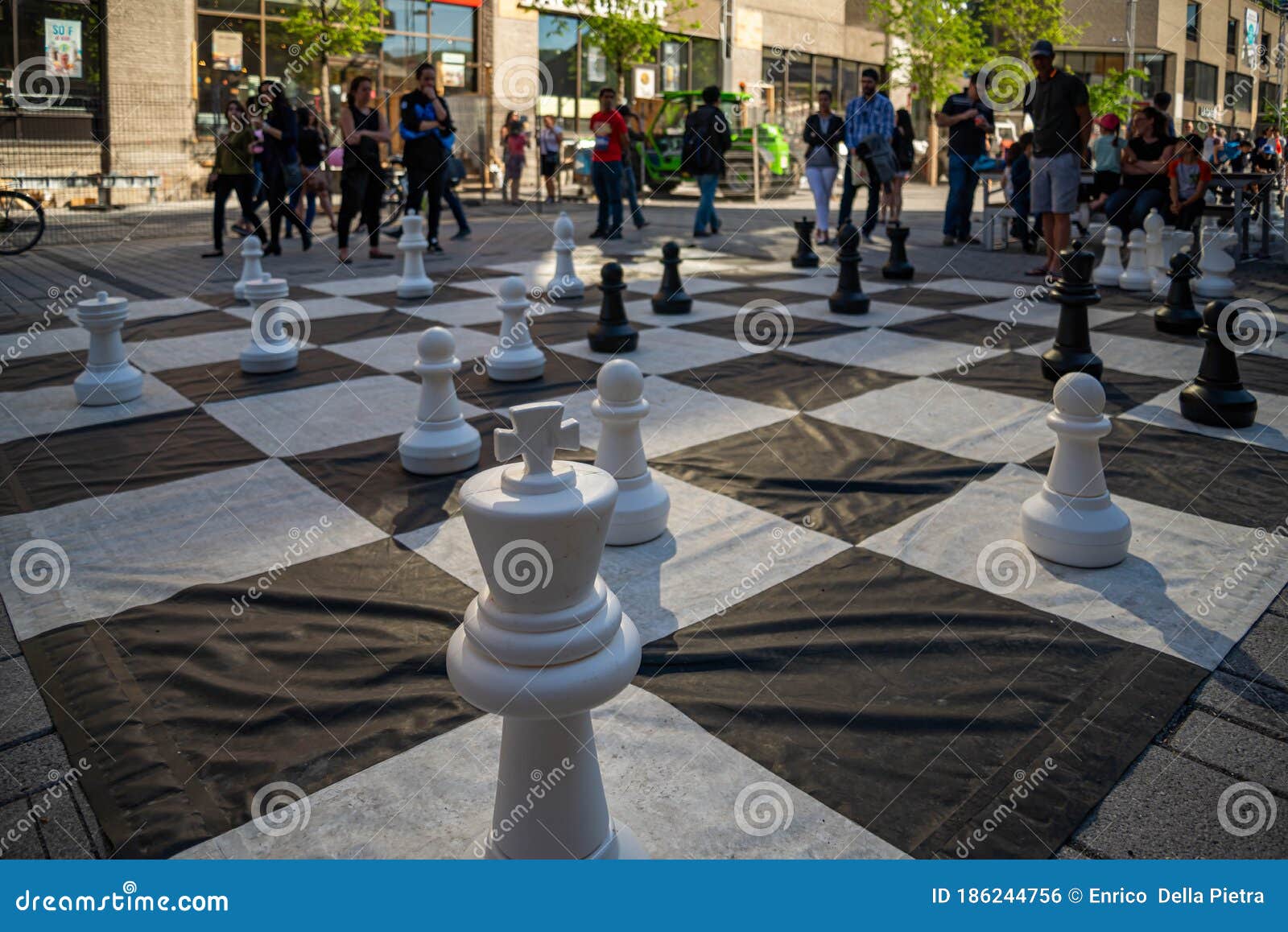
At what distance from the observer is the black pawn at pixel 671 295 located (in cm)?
554

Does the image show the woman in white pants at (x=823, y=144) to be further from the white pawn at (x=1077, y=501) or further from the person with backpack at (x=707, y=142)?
the white pawn at (x=1077, y=501)

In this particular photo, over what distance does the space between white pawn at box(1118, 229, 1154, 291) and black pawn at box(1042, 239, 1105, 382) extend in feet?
8.81

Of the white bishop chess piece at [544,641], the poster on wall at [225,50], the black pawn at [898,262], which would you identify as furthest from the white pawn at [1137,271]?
the poster on wall at [225,50]

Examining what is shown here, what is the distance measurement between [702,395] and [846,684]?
7.08ft

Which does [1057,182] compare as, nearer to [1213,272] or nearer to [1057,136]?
[1057,136]

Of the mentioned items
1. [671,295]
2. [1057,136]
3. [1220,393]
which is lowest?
[1220,393]

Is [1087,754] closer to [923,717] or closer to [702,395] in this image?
[923,717]

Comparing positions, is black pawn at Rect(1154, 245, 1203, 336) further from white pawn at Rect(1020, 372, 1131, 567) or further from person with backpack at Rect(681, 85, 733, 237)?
person with backpack at Rect(681, 85, 733, 237)

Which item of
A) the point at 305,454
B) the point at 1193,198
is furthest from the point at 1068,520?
the point at 1193,198

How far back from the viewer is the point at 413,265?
6250 mm

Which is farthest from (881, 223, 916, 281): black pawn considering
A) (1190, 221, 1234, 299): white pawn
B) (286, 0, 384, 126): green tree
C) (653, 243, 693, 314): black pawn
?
(286, 0, 384, 126): green tree

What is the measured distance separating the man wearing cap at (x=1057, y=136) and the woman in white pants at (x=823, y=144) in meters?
2.84

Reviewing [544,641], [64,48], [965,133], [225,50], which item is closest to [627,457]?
[544,641]

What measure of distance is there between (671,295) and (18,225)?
7061 millimetres
